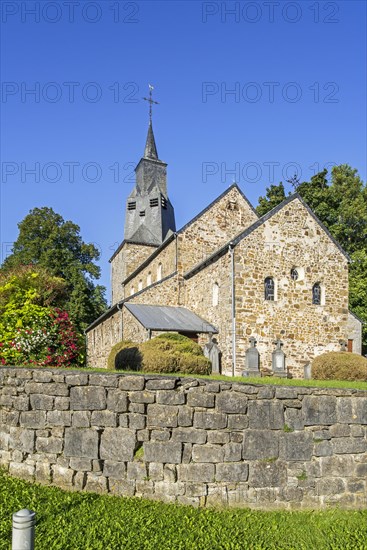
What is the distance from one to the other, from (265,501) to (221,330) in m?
13.0

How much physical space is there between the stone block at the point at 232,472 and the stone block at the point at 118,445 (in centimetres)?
122

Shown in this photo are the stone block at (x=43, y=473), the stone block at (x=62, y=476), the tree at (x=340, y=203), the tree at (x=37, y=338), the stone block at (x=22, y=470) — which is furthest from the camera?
the tree at (x=340, y=203)

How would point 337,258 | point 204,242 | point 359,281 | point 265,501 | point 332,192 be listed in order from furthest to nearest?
point 332,192 < point 359,281 < point 204,242 < point 337,258 < point 265,501

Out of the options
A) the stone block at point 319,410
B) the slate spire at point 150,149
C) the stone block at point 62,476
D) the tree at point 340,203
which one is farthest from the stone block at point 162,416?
the slate spire at point 150,149

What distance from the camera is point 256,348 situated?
17750mm

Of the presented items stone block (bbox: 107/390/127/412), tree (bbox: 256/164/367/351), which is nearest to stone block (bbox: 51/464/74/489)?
stone block (bbox: 107/390/127/412)

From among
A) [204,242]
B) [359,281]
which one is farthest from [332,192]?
[204,242]

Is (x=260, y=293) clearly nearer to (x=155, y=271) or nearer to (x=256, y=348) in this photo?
(x=256, y=348)

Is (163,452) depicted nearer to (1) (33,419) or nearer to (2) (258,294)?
(1) (33,419)

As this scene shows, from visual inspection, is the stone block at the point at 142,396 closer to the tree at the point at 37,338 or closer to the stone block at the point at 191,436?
the stone block at the point at 191,436

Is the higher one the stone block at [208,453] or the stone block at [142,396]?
the stone block at [142,396]

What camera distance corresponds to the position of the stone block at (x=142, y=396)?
19.0 ft

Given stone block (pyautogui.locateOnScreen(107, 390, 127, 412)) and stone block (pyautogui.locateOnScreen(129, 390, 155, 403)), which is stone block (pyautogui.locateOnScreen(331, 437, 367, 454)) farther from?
stone block (pyautogui.locateOnScreen(107, 390, 127, 412))

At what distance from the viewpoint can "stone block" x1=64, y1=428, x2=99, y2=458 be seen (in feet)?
19.4
